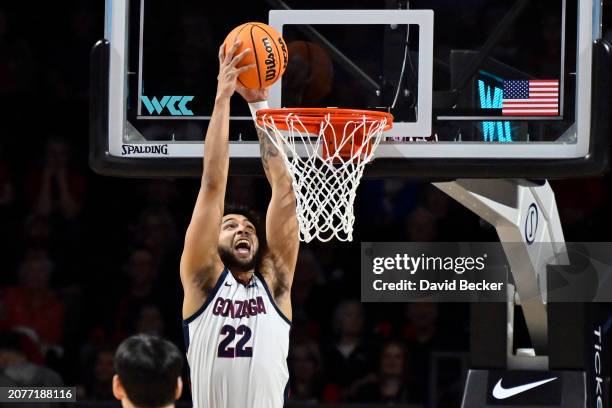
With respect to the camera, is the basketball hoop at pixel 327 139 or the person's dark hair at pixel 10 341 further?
the person's dark hair at pixel 10 341

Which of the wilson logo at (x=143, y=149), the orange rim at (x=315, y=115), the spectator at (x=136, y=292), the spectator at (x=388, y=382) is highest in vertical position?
the orange rim at (x=315, y=115)

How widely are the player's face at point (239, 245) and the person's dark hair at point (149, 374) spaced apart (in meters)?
1.48

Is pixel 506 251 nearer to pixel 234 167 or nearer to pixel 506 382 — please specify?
pixel 506 382

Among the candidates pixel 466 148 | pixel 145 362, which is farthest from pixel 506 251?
pixel 145 362

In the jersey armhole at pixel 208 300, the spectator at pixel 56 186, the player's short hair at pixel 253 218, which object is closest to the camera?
the jersey armhole at pixel 208 300

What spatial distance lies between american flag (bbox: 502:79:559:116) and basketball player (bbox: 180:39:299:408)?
39.7 inches

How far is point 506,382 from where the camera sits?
5684 millimetres

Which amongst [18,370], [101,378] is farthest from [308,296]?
[18,370]

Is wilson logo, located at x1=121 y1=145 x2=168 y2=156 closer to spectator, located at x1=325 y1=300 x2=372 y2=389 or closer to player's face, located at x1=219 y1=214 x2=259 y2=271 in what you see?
player's face, located at x1=219 y1=214 x2=259 y2=271

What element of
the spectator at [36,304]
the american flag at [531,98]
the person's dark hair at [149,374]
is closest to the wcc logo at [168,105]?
the american flag at [531,98]

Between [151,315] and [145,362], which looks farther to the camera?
[151,315]

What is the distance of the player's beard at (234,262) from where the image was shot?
181 inches

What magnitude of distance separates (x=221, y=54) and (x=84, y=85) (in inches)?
171

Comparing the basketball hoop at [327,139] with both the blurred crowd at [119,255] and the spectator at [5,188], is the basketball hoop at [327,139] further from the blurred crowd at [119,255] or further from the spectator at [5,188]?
the spectator at [5,188]
